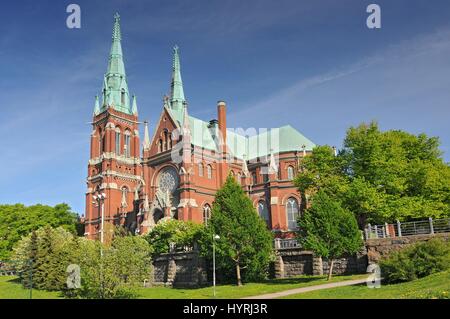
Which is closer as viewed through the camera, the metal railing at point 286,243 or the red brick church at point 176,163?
the metal railing at point 286,243

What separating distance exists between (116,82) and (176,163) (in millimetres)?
31585

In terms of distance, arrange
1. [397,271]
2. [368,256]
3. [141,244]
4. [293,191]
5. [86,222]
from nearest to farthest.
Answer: [397,271]
[368,256]
[141,244]
[293,191]
[86,222]

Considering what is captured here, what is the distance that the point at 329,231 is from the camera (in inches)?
1077

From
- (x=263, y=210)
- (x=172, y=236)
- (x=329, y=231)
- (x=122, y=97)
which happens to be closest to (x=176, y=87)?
(x=122, y=97)

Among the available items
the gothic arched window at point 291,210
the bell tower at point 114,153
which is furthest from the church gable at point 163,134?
the gothic arched window at point 291,210

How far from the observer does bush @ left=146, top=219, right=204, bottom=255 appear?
36750 mm

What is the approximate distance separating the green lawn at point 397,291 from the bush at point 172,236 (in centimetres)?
1666

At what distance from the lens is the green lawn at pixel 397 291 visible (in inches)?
593

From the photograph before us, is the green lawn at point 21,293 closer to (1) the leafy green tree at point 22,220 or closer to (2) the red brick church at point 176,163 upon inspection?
(2) the red brick church at point 176,163

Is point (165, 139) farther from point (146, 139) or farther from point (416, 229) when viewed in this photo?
point (416, 229)
